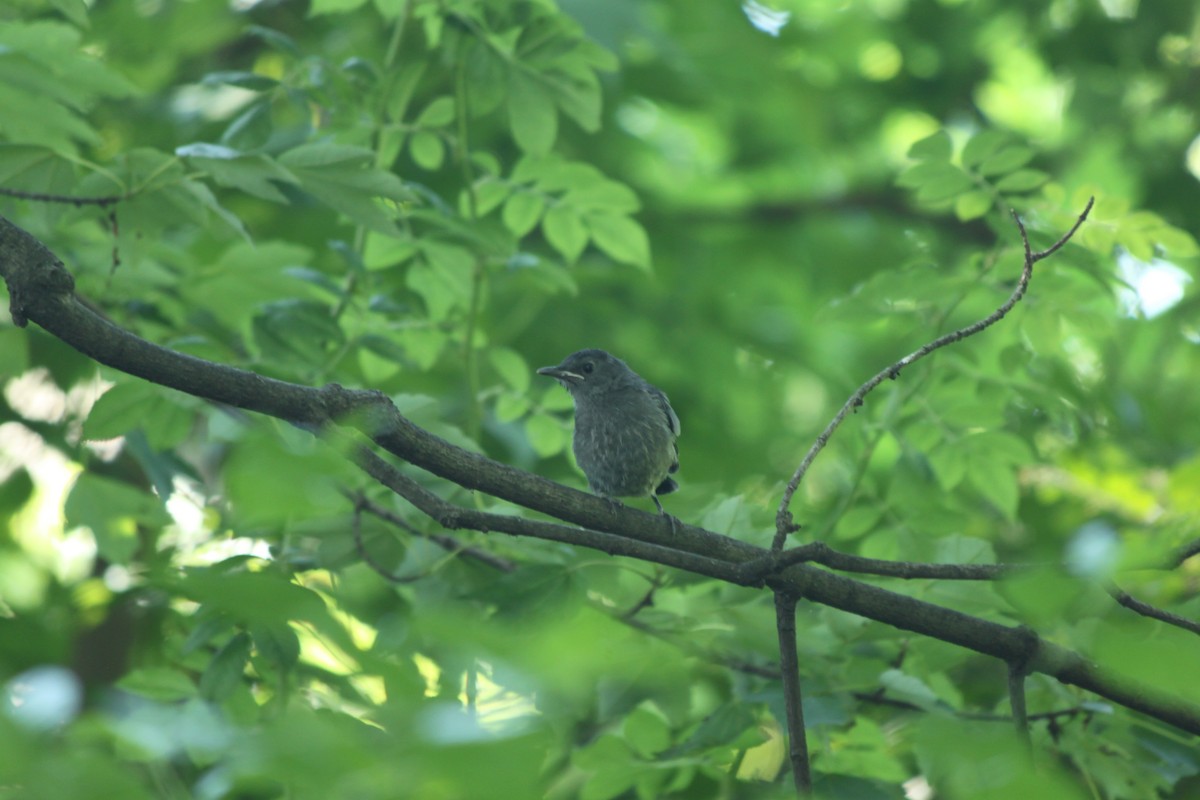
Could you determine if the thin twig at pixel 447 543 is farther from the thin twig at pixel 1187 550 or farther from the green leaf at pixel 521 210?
Answer: the thin twig at pixel 1187 550

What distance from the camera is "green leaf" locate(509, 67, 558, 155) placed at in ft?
11.9

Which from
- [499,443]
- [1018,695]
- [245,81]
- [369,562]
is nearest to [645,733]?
[369,562]

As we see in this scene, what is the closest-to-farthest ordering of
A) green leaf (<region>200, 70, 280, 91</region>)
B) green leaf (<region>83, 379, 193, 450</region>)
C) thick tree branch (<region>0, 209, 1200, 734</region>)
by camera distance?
thick tree branch (<region>0, 209, 1200, 734</region>) → green leaf (<region>83, 379, 193, 450</region>) → green leaf (<region>200, 70, 280, 91</region>)

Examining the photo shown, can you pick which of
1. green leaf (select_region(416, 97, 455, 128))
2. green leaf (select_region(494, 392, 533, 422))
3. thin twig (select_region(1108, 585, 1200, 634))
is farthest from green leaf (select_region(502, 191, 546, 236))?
thin twig (select_region(1108, 585, 1200, 634))

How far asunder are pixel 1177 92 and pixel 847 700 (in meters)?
5.97

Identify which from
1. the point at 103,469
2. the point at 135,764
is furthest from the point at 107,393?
the point at 103,469

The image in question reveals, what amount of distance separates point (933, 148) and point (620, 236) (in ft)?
3.61

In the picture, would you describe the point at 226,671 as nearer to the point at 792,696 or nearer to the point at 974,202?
the point at 792,696

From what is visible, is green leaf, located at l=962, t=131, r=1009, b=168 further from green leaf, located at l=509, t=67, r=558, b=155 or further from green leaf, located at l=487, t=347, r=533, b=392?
green leaf, located at l=487, t=347, r=533, b=392

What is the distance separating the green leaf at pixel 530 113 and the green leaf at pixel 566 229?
282 millimetres

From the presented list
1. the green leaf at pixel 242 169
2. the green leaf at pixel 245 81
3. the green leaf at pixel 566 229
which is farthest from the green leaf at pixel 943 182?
the green leaf at pixel 245 81

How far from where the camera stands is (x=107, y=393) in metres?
3.18

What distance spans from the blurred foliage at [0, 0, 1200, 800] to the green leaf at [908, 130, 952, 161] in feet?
0.04

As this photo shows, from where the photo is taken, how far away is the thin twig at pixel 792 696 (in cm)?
238
